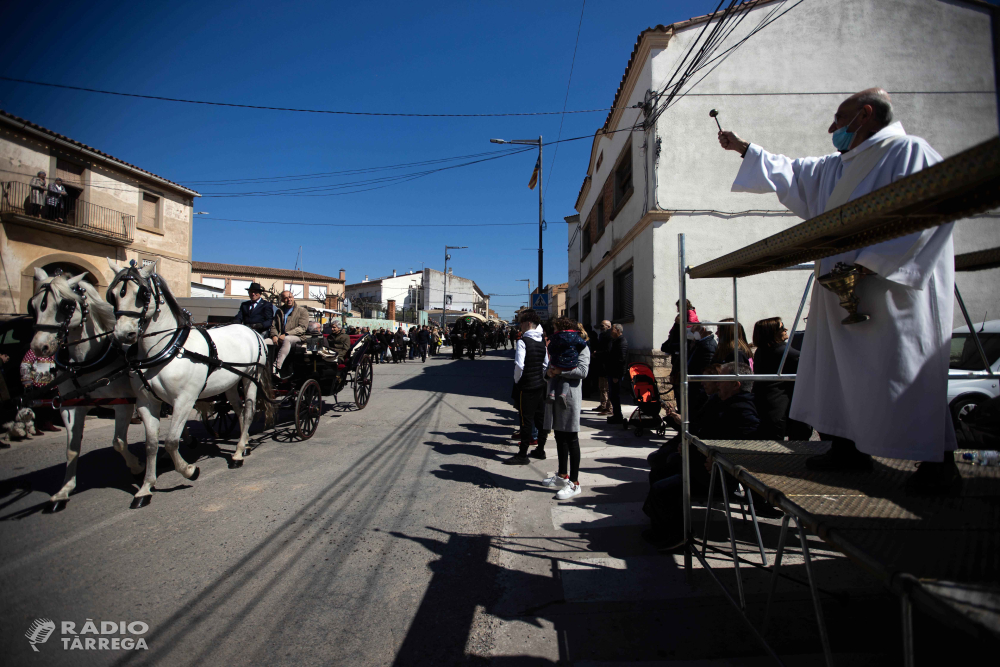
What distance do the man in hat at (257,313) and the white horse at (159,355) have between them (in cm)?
185

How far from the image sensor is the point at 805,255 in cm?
206

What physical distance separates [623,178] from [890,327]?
11515mm

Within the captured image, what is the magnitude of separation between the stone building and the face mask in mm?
14436

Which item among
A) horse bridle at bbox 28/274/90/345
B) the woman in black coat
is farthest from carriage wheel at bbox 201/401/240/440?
the woman in black coat

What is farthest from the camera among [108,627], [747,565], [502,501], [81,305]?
[502,501]

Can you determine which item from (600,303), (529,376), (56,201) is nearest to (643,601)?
(529,376)

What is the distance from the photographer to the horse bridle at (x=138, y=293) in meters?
4.06

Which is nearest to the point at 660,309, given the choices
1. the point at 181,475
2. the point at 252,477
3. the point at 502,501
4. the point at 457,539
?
the point at 502,501

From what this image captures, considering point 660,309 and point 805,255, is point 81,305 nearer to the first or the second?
point 805,255

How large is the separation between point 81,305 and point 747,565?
224 inches

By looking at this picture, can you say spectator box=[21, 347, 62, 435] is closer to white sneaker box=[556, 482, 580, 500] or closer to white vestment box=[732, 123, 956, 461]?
white sneaker box=[556, 482, 580, 500]

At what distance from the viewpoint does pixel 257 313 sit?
6887mm

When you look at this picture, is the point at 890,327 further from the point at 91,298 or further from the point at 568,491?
the point at 91,298

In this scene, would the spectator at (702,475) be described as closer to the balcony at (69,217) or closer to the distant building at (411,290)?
the balcony at (69,217)
